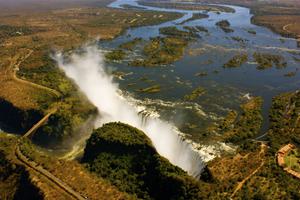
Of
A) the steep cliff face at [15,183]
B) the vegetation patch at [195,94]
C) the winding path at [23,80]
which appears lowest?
the steep cliff face at [15,183]

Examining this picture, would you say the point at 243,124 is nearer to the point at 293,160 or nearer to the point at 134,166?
the point at 293,160

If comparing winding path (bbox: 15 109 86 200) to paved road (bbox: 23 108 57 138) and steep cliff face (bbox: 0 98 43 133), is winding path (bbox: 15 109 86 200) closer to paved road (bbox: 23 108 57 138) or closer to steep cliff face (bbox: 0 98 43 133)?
paved road (bbox: 23 108 57 138)

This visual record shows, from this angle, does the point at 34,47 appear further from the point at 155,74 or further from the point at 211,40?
the point at 211,40

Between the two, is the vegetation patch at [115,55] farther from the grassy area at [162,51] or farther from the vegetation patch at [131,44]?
the grassy area at [162,51]

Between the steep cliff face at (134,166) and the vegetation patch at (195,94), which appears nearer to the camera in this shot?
the steep cliff face at (134,166)

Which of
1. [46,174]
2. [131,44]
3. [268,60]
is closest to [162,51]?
[131,44]

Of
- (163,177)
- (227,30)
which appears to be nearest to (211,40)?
(227,30)

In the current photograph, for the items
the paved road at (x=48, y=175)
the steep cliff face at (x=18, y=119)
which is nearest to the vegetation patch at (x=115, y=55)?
the steep cliff face at (x=18, y=119)
